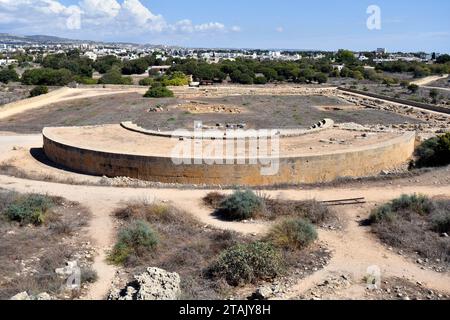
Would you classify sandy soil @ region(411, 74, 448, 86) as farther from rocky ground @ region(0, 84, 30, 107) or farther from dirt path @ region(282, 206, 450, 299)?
dirt path @ region(282, 206, 450, 299)

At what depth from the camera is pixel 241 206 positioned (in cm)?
1044

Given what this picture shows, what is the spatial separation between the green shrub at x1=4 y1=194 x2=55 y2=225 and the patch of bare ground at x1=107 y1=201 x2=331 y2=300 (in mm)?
1591

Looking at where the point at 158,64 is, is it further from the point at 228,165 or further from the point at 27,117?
the point at 228,165

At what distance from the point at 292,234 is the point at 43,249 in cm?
465

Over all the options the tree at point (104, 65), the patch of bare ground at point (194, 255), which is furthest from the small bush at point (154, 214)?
the tree at point (104, 65)

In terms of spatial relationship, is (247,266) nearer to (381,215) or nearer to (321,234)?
(321,234)

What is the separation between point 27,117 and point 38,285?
24.6 m

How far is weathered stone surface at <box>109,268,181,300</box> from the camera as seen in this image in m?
6.25

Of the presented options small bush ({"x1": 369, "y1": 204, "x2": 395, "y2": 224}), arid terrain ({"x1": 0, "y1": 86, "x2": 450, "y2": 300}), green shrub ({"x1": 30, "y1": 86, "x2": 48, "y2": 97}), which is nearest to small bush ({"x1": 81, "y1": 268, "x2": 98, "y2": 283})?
arid terrain ({"x1": 0, "y1": 86, "x2": 450, "y2": 300})

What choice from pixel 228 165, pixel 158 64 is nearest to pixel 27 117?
pixel 228 165

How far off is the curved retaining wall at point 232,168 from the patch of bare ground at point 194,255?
137 inches

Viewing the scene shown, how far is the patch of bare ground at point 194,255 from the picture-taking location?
7141 mm

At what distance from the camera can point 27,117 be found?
2912 centimetres

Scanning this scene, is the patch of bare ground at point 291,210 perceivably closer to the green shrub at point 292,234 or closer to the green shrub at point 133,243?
the green shrub at point 292,234
